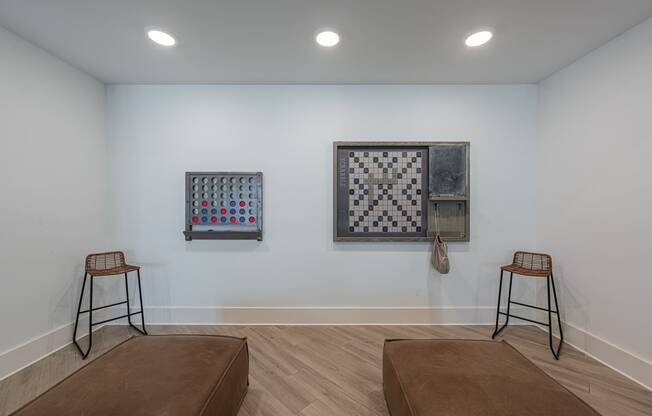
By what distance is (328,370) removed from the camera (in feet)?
5.85

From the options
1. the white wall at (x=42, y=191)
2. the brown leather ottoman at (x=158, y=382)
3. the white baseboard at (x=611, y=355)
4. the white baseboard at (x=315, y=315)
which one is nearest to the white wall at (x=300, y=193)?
the white baseboard at (x=315, y=315)

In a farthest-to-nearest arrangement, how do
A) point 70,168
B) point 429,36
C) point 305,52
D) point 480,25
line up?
1. point 70,168
2. point 305,52
3. point 429,36
4. point 480,25

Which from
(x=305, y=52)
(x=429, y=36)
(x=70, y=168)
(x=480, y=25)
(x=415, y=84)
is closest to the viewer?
(x=480, y=25)

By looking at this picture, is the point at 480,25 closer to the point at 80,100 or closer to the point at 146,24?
the point at 146,24

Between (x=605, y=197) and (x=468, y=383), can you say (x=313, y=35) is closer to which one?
(x=468, y=383)

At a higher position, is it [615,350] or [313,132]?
Result: [313,132]

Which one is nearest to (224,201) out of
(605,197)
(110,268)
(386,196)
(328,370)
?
(110,268)

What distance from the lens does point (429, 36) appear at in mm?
1766

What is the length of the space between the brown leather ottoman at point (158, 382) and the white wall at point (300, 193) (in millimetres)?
1021

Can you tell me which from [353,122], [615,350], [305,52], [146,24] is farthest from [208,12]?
[615,350]

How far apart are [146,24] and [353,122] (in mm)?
1691

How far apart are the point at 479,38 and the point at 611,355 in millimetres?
2442

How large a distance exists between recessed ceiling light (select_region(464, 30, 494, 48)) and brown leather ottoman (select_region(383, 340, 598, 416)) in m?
1.98

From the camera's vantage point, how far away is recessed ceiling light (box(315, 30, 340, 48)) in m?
1.73
